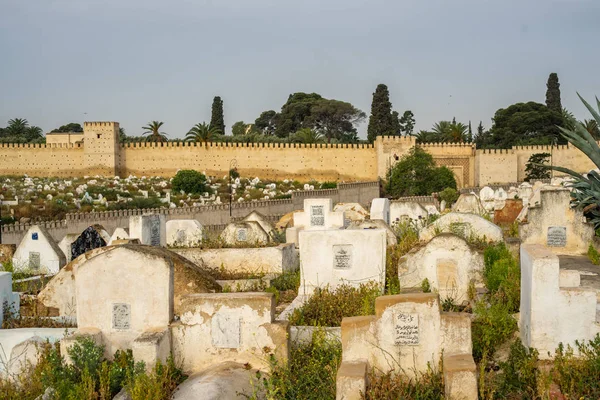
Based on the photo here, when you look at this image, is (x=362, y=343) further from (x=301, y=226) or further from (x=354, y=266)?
(x=301, y=226)

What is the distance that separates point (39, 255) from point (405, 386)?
8.67m

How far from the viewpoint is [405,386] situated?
4895mm

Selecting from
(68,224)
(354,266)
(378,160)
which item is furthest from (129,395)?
(378,160)

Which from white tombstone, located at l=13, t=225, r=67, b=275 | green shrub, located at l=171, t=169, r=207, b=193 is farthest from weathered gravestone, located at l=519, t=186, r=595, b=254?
green shrub, located at l=171, t=169, r=207, b=193

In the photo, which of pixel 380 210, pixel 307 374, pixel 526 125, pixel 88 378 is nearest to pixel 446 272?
pixel 307 374

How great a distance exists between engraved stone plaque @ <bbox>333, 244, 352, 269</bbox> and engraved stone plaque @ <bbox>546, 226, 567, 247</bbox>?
3420mm

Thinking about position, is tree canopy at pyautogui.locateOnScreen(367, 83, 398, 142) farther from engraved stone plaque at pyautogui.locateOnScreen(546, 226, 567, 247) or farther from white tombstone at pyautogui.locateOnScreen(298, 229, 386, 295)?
white tombstone at pyautogui.locateOnScreen(298, 229, 386, 295)

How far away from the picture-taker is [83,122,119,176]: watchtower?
1982 inches

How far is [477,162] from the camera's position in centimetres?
4831

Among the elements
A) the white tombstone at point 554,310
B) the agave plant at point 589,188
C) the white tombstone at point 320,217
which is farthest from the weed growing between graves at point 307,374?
the white tombstone at point 320,217

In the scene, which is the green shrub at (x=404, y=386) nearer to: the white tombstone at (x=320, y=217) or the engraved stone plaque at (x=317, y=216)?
the white tombstone at (x=320, y=217)

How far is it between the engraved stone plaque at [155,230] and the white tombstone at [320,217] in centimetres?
273

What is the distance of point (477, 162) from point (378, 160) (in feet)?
22.9

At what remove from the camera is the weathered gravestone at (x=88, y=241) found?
12363mm
